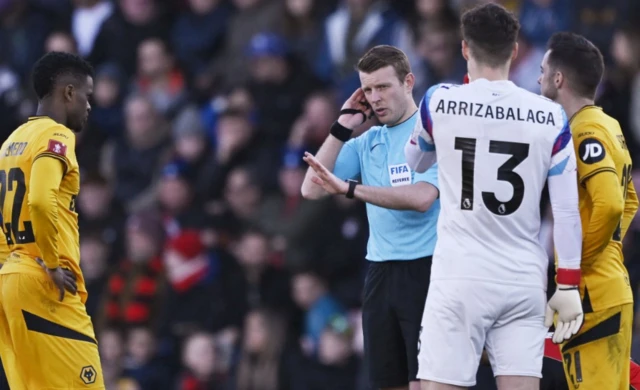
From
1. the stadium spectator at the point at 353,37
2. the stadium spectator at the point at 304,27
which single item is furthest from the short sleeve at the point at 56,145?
the stadium spectator at the point at 304,27

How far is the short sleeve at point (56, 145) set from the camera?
279 inches

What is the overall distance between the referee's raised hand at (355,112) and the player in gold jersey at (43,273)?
1.53m

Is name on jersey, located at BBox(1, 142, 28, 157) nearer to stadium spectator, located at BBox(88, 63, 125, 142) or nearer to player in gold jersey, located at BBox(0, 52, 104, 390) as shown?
player in gold jersey, located at BBox(0, 52, 104, 390)

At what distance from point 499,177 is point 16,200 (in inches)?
109

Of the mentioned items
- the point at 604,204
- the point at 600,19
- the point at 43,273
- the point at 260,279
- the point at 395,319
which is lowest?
the point at 260,279

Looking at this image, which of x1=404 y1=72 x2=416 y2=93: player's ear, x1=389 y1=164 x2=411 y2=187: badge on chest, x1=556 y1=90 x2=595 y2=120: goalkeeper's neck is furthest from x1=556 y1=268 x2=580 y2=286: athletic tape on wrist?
x1=404 y1=72 x2=416 y2=93: player's ear

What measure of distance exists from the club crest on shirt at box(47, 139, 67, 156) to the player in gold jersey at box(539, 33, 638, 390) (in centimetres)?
263

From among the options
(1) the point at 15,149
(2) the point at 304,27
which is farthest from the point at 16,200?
(2) the point at 304,27

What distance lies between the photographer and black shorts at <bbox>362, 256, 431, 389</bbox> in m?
7.29

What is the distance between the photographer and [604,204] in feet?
21.4

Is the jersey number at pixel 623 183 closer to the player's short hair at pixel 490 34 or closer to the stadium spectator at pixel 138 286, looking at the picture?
the player's short hair at pixel 490 34

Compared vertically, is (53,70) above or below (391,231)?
above

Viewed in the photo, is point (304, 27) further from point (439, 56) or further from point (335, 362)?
point (335, 362)

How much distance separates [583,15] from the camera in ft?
36.2
